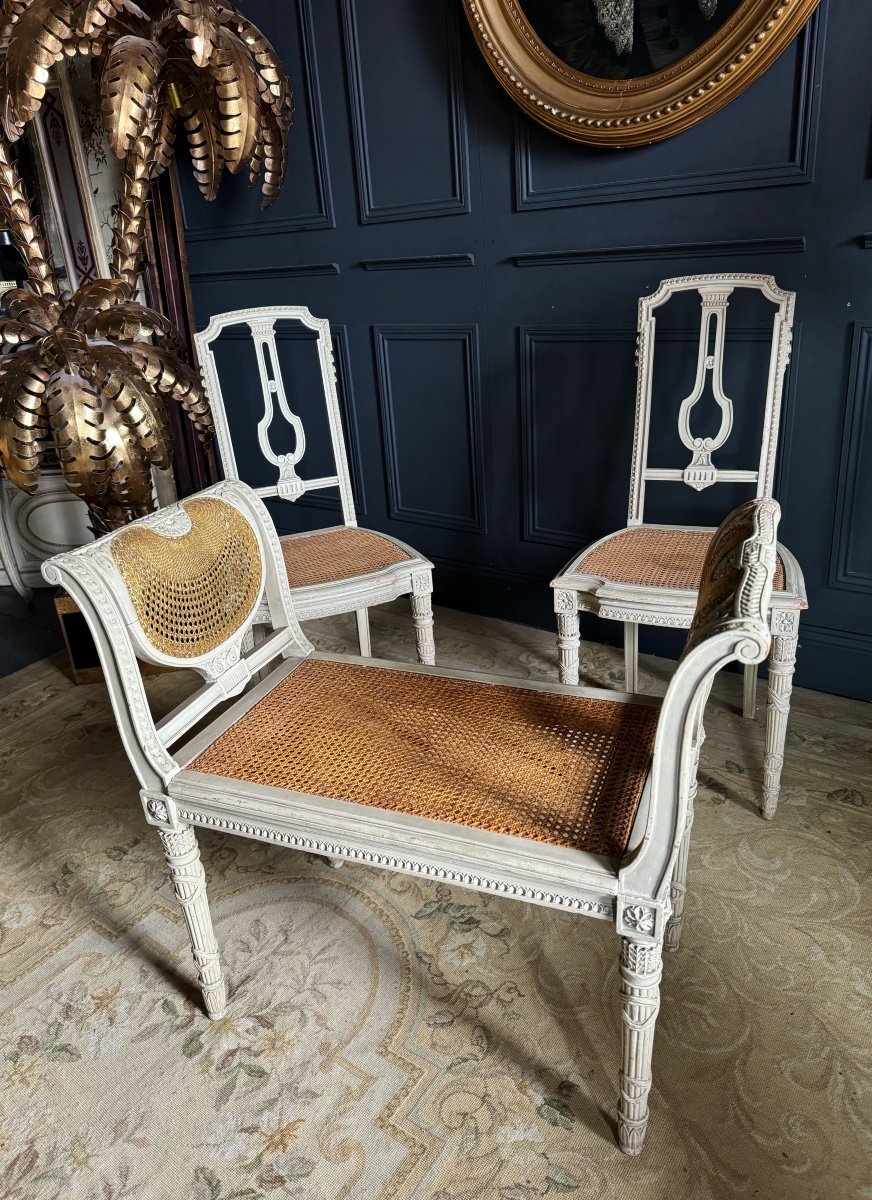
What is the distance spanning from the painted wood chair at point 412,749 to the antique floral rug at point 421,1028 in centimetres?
12

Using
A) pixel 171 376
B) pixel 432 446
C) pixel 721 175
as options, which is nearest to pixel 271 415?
pixel 171 376

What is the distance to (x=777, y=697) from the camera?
6.15ft

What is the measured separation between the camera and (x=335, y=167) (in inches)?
113

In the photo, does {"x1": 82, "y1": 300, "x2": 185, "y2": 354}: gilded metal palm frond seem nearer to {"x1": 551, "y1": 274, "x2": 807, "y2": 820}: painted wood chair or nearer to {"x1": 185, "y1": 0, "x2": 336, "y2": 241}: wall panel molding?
{"x1": 185, "y1": 0, "x2": 336, "y2": 241}: wall panel molding

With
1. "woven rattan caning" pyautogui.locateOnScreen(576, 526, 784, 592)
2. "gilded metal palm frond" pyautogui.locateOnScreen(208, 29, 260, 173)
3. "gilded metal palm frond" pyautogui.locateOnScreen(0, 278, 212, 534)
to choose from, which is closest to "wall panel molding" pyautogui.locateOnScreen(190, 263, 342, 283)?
"gilded metal palm frond" pyautogui.locateOnScreen(208, 29, 260, 173)

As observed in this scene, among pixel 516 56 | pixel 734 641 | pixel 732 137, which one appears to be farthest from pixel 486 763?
pixel 516 56

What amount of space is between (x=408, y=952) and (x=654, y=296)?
1.72m

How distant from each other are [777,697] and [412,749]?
953mm

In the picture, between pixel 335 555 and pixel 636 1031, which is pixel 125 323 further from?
pixel 636 1031

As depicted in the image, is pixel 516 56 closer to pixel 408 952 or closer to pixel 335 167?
pixel 335 167

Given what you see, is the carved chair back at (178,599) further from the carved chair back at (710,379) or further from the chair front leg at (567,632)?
the carved chair back at (710,379)

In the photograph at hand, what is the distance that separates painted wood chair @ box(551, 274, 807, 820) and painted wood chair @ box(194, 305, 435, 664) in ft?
1.35

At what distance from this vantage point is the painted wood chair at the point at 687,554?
1883 millimetres

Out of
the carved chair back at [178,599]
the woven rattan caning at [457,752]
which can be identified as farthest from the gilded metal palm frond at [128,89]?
the woven rattan caning at [457,752]
